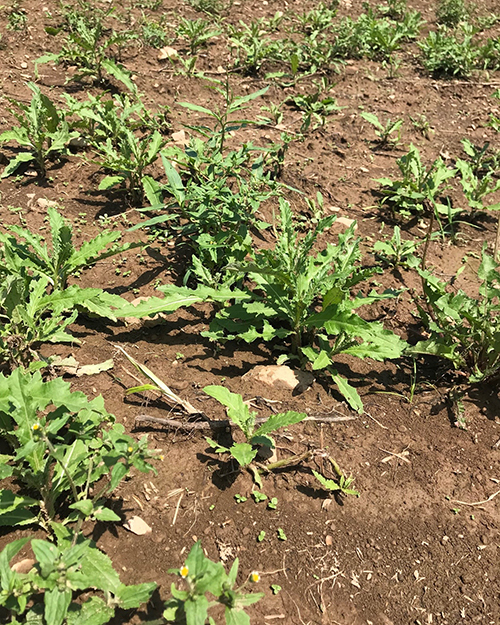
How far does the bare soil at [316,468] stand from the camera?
2.14m

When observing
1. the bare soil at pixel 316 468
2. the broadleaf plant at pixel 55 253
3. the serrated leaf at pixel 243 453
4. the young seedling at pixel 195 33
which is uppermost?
the young seedling at pixel 195 33

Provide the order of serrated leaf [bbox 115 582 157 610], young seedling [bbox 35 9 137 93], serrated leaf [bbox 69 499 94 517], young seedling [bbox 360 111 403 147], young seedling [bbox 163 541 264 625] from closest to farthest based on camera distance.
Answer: young seedling [bbox 163 541 264 625], serrated leaf [bbox 115 582 157 610], serrated leaf [bbox 69 499 94 517], young seedling [bbox 360 111 403 147], young seedling [bbox 35 9 137 93]

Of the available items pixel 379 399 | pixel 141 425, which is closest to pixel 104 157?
pixel 141 425

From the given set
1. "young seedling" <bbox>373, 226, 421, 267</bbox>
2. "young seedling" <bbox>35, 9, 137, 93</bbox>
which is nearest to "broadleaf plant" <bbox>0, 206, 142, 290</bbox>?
"young seedling" <bbox>373, 226, 421, 267</bbox>

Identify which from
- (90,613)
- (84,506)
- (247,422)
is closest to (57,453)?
(84,506)

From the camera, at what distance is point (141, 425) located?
258 cm

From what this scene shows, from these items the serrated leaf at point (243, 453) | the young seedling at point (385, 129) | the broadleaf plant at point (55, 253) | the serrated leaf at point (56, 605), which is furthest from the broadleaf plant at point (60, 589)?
the young seedling at point (385, 129)

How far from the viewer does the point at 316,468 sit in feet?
8.23

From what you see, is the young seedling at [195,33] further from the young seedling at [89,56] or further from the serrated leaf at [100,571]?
the serrated leaf at [100,571]

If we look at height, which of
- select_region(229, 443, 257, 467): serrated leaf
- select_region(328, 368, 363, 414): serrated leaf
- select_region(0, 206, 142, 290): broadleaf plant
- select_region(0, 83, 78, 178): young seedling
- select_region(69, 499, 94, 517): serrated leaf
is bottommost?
select_region(328, 368, 363, 414): serrated leaf

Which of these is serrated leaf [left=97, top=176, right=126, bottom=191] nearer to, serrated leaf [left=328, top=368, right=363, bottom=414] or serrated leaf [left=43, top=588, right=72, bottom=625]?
serrated leaf [left=328, top=368, right=363, bottom=414]

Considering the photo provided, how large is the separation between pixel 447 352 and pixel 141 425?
1.70m

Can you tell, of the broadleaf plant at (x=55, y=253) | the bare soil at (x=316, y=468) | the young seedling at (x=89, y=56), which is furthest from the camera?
the young seedling at (x=89, y=56)

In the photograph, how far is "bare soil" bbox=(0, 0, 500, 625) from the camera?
7.01 ft
